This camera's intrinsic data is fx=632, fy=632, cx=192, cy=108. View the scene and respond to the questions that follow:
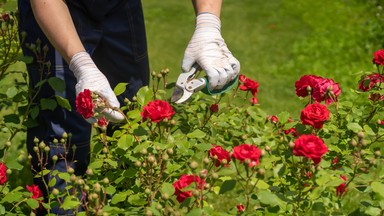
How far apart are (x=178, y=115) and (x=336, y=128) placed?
2.34ft

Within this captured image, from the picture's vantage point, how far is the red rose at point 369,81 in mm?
2750

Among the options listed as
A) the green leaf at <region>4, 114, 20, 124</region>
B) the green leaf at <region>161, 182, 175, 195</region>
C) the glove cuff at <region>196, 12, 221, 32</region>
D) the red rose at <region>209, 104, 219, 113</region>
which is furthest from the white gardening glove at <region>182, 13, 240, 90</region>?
the green leaf at <region>4, 114, 20, 124</region>

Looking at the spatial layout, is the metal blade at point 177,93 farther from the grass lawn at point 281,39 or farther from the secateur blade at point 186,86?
the grass lawn at point 281,39

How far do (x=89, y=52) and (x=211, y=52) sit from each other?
2.48ft

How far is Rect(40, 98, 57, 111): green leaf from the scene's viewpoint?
2901 mm

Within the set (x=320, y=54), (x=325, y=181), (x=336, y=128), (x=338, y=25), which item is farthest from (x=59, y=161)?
(x=338, y=25)

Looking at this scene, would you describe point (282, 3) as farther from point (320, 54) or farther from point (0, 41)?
point (0, 41)

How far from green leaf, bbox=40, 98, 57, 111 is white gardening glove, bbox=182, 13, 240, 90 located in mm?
674

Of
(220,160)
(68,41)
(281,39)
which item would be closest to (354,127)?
(220,160)

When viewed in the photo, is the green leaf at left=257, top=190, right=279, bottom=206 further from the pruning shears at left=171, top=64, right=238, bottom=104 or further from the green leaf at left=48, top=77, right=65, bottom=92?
the green leaf at left=48, top=77, right=65, bottom=92

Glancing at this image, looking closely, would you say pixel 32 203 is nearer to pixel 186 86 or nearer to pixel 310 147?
pixel 186 86

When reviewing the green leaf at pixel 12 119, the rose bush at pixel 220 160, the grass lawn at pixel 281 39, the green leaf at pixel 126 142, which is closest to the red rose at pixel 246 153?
the rose bush at pixel 220 160

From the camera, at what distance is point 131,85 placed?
11.0ft

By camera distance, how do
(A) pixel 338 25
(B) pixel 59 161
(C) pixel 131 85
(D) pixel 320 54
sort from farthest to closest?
(A) pixel 338 25 < (D) pixel 320 54 < (C) pixel 131 85 < (B) pixel 59 161
